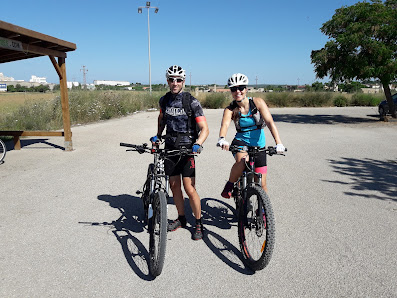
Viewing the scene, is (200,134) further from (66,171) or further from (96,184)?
(66,171)

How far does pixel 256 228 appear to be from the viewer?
345 centimetres

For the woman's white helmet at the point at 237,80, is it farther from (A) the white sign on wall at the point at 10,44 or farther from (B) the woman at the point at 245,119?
(A) the white sign on wall at the point at 10,44

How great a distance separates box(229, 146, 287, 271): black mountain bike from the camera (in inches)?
124

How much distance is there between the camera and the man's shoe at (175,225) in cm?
432

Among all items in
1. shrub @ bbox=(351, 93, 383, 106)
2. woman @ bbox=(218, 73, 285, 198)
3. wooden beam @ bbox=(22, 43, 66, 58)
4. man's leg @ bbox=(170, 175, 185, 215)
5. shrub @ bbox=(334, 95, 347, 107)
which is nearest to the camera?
woman @ bbox=(218, 73, 285, 198)

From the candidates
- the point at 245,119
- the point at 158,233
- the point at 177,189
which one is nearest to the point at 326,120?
the point at 245,119

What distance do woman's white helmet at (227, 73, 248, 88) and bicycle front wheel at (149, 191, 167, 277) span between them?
1448 mm

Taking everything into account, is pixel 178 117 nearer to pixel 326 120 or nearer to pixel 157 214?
pixel 157 214

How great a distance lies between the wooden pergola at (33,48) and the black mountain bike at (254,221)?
20.2 ft

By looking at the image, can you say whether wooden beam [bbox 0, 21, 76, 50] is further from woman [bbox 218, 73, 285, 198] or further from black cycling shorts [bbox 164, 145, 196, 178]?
woman [bbox 218, 73, 285, 198]

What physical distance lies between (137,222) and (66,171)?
12.2 ft

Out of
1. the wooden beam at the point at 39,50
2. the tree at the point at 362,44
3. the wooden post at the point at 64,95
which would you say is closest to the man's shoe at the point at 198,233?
the wooden beam at the point at 39,50

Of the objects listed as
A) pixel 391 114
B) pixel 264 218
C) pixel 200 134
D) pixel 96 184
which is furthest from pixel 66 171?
pixel 391 114

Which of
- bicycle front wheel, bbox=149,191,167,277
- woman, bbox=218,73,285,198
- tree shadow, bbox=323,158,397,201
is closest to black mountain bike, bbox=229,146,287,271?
woman, bbox=218,73,285,198
